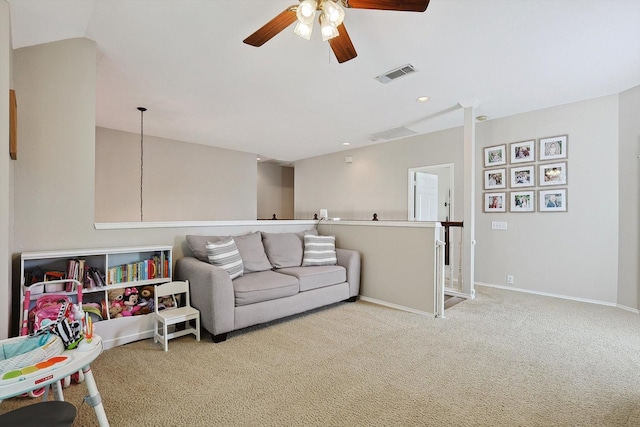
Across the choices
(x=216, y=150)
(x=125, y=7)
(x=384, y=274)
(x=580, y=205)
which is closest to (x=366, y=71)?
(x=125, y=7)

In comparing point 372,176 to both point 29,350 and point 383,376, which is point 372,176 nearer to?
point 383,376

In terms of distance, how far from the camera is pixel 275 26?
197 centimetres

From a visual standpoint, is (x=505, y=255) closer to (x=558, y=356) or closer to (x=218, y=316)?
(x=558, y=356)

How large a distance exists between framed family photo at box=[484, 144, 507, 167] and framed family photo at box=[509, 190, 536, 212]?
0.52 metres

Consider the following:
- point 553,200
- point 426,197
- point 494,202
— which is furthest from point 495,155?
point 426,197

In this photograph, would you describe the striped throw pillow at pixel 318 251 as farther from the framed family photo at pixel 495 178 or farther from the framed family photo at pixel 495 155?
the framed family photo at pixel 495 155

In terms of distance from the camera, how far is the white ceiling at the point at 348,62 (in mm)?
2227

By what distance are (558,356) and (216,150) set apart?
20.6 ft

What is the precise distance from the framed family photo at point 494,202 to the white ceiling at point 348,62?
1.19 m

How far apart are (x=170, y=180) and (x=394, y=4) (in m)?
5.28

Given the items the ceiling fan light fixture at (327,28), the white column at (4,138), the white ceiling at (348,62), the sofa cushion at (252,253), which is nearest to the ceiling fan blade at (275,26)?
the ceiling fan light fixture at (327,28)

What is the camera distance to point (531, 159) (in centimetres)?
429

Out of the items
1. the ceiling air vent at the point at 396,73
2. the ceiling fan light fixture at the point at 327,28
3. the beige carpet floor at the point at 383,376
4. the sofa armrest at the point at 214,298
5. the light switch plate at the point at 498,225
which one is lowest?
the beige carpet floor at the point at 383,376

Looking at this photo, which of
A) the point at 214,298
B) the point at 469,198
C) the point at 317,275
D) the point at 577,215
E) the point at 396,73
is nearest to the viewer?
the point at 214,298
